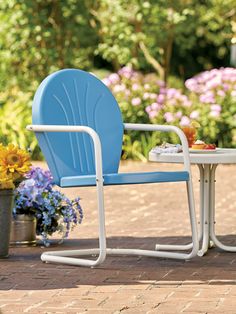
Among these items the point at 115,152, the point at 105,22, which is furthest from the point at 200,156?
the point at 105,22

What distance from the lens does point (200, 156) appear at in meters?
5.66

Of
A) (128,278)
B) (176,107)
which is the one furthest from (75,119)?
(176,107)

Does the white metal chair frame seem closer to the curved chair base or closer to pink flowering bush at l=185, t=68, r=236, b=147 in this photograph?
the curved chair base

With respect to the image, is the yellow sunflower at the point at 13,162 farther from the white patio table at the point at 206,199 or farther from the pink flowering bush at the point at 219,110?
the pink flowering bush at the point at 219,110

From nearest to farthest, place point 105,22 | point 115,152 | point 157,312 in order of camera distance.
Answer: point 157,312 → point 115,152 → point 105,22

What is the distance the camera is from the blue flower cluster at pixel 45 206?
627 centimetres

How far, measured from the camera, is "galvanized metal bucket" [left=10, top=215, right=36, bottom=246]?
6.23 meters

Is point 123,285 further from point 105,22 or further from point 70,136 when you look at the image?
point 105,22

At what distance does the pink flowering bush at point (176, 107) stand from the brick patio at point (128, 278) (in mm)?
4637

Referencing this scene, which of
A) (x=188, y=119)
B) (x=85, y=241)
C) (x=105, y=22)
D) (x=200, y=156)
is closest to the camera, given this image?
(x=200, y=156)

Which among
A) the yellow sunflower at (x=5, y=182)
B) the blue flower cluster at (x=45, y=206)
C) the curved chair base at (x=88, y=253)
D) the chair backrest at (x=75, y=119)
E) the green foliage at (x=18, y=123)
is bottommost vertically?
the green foliage at (x=18, y=123)

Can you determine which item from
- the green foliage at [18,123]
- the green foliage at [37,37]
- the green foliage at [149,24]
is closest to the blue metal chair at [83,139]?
the green foliage at [18,123]

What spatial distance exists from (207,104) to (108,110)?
6.58m

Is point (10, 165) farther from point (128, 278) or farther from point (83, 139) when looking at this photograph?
point (128, 278)
